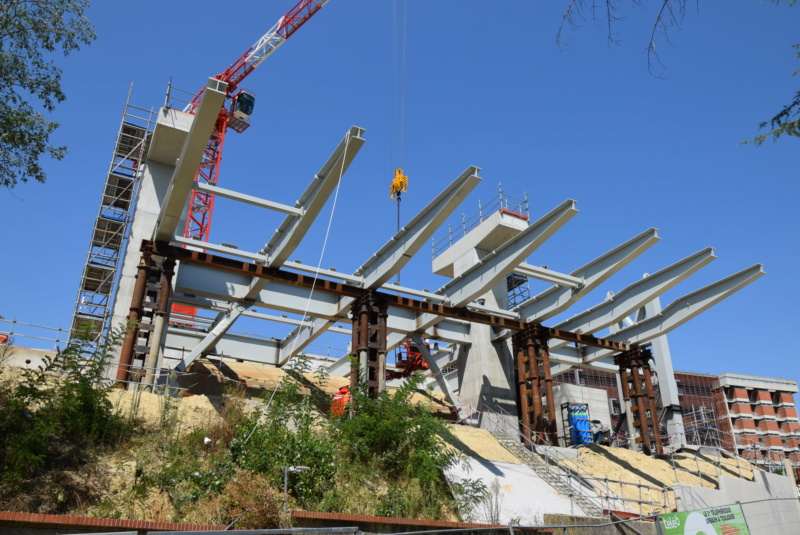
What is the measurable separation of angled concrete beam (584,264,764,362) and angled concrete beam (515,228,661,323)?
4.53m

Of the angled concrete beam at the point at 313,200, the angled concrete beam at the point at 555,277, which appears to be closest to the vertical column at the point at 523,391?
the angled concrete beam at the point at 555,277

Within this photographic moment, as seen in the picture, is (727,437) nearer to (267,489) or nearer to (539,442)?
(539,442)

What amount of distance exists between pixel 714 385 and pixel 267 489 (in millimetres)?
76698

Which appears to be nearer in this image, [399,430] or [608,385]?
[399,430]

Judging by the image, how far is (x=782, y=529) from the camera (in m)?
16.7

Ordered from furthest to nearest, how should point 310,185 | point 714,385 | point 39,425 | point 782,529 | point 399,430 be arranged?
point 714,385
point 310,185
point 782,529
point 399,430
point 39,425

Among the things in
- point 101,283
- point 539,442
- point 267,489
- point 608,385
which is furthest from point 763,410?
point 267,489

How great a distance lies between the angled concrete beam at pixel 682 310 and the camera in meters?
23.8

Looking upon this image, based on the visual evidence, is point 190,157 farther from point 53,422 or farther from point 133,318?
point 53,422

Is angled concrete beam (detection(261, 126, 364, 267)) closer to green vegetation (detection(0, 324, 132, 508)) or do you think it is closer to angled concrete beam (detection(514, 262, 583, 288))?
green vegetation (detection(0, 324, 132, 508))

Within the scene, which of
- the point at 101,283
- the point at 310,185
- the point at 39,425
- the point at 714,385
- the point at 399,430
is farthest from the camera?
the point at 714,385

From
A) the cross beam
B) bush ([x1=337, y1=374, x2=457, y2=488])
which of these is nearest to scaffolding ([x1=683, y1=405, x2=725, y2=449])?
the cross beam

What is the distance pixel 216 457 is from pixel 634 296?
18.1 meters

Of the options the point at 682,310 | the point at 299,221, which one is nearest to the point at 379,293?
the point at 299,221
